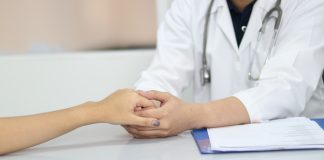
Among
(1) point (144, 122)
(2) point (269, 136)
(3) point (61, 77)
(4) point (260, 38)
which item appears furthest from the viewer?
(3) point (61, 77)

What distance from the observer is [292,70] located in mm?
1175

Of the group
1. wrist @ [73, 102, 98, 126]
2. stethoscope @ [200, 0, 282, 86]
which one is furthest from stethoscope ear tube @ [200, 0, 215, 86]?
wrist @ [73, 102, 98, 126]

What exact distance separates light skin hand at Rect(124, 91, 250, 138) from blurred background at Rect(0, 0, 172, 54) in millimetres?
826

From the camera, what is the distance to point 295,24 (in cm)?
125

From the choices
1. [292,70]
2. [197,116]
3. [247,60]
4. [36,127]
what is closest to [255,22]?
[247,60]

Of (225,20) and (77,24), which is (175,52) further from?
(77,24)

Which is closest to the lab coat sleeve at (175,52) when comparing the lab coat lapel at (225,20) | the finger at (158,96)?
the lab coat lapel at (225,20)

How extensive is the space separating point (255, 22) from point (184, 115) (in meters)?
0.51

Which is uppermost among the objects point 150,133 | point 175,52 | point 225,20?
point 225,20

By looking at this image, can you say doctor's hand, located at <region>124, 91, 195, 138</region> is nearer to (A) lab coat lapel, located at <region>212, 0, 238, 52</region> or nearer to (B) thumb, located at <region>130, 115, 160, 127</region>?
(B) thumb, located at <region>130, 115, 160, 127</region>

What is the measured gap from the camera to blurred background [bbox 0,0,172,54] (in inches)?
72.2

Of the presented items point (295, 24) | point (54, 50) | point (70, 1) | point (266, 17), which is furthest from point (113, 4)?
point (295, 24)

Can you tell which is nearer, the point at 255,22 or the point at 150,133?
the point at 150,133

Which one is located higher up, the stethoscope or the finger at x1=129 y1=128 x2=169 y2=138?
the stethoscope
